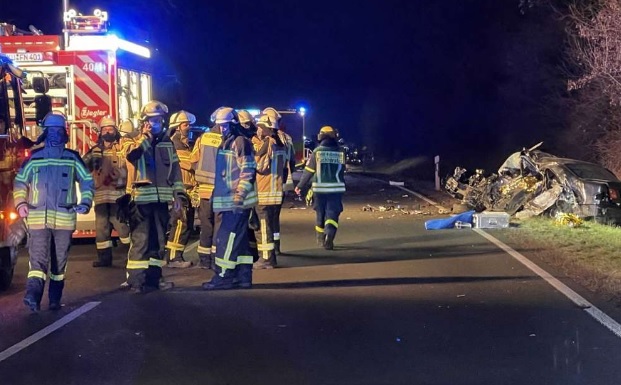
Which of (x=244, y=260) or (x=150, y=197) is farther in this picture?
(x=244, y=260)

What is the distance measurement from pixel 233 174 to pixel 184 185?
1.81 metres

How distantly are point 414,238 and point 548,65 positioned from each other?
64.7ft

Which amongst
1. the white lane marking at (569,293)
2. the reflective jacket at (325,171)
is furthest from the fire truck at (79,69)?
the white lane marking at (569,293)

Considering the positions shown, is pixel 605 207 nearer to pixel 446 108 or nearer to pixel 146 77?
pixel 146 77

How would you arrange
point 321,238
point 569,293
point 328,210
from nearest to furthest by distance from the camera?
point 569,293 → point 328,210 → point 321,238

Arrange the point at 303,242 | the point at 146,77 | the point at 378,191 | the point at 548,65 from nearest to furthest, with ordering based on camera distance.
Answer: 1. the point at 303,242
2. the point at 146,77
3. the point at 378,191
4. the point at 548,65

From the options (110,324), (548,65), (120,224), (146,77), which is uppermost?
(548,65)

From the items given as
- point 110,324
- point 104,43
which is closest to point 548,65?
point 104,43

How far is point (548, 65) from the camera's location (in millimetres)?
31484

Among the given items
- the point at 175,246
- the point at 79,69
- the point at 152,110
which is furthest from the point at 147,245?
the point at 79,69

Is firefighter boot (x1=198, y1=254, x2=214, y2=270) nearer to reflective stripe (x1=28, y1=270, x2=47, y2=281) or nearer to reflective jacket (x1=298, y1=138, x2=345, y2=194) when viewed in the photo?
reflective jacket (x1=298, y1=138, x2=345, y2=194)

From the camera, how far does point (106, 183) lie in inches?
443

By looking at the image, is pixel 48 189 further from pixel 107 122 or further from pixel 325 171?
pixel 325 171

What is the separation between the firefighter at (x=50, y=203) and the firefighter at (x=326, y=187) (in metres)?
4.66
